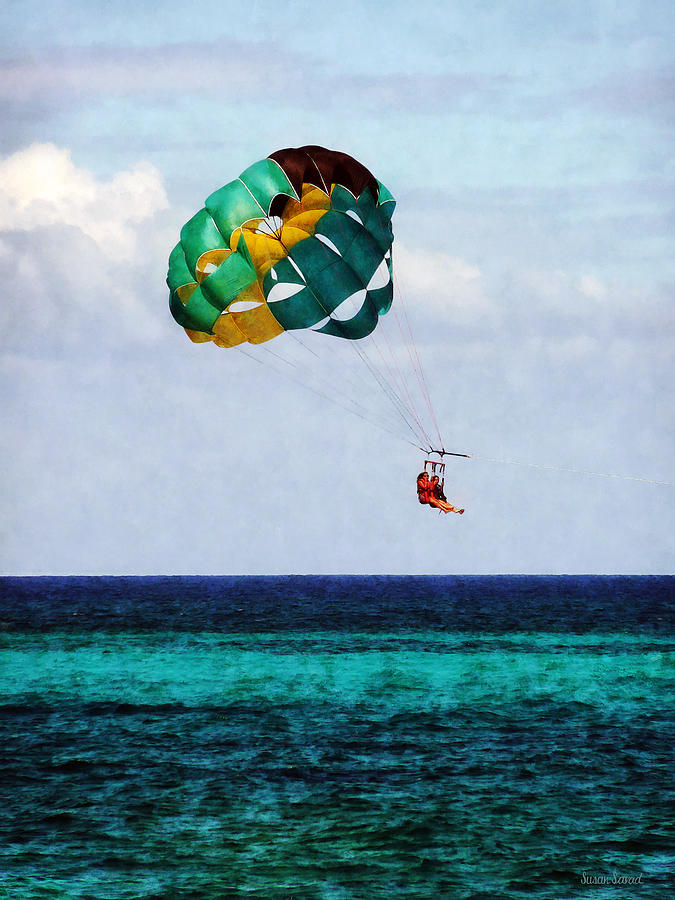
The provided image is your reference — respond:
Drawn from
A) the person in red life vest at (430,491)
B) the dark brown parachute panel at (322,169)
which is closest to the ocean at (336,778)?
the person in red life vest at (430,491)

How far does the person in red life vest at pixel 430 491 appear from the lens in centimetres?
1852

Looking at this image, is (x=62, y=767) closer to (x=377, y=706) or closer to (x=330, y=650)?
(x=377, y=706)

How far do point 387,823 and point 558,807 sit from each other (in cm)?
306

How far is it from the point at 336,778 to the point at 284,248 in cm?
979

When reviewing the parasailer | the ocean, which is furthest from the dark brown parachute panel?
the ocean

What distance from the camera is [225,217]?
18625mm

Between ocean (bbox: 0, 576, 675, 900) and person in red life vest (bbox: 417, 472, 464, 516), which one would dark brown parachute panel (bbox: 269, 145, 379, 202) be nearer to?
person in red life vest (bbox: 417, 472, 464, 516)

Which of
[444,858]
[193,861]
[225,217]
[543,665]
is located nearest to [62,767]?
[193,861]

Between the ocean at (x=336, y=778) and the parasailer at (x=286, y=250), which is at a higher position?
the parasailer at (x=286, y=250)

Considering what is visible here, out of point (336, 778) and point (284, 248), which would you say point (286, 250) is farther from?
point (336, 778)

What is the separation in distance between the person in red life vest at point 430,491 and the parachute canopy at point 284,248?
3272mm

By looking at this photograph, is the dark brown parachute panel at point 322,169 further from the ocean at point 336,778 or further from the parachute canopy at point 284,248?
the ocean at point 336,778

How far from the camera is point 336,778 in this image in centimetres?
1845

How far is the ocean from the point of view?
13.7 metres
